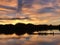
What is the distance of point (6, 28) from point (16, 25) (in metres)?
2.03

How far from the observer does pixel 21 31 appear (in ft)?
67.8

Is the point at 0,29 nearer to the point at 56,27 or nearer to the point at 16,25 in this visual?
the point at 16,25

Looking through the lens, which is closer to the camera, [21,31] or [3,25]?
[21,31]

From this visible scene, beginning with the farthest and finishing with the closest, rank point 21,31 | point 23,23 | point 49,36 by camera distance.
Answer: point 23,23 → point 21,31 → point 49,36

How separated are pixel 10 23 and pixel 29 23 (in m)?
2.44

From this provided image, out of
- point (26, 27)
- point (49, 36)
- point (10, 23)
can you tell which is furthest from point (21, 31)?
point (49, 36)

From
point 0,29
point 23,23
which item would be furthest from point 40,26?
point 0,29

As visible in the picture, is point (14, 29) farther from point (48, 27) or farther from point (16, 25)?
point (48, 27)

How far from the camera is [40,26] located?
2488cm

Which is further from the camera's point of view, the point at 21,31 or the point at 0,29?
the point at 0,29

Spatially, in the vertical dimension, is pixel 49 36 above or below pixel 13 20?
below

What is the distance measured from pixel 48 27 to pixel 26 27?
12.0 ft

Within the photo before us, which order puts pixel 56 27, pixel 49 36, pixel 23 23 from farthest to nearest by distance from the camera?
pixel 56 27 → pixel 23 23 → pixel 49 36

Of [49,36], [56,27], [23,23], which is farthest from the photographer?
A: [56,27]
